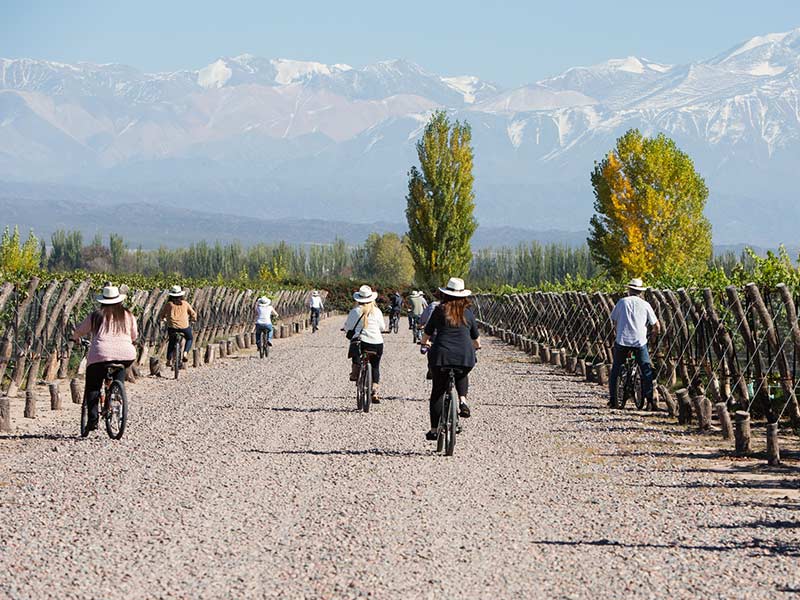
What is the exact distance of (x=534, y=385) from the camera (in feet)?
82.0

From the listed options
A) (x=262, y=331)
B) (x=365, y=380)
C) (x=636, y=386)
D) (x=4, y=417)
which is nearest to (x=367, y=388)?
(x=365, y=380)

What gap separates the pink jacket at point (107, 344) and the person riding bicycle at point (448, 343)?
11.2 feet

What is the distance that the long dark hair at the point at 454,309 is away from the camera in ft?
43.9

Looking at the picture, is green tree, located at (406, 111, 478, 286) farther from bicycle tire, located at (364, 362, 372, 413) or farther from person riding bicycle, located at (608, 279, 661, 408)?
bicycle tire, located at (364, 362, 372, 413)

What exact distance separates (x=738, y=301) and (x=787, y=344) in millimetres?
1072

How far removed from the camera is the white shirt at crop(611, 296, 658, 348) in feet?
60.8

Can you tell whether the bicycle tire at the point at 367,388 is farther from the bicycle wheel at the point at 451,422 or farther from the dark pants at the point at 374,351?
the bicycle wheel at the point at 451,422

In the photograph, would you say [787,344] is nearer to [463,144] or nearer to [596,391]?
[596,391]

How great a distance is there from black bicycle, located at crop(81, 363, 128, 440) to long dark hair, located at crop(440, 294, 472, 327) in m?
3.69

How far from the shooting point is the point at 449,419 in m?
13.2

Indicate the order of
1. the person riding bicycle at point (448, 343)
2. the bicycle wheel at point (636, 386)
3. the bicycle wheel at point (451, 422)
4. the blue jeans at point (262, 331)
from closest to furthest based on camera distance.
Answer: the bicycle wheel at point (451, 422)
the person riding bicycle at point (448, 343)
the bicycle wheel at point (636, 386)
the blue jeans at point (262, 331)

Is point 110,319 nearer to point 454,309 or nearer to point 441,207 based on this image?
point 454,309

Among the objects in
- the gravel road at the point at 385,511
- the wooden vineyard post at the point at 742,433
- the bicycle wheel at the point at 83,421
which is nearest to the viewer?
the gravel road at the point at 385,511

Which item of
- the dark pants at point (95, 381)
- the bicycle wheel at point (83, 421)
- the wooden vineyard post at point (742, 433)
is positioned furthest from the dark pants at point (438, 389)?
the bicycle wheel at point (83, 421)
